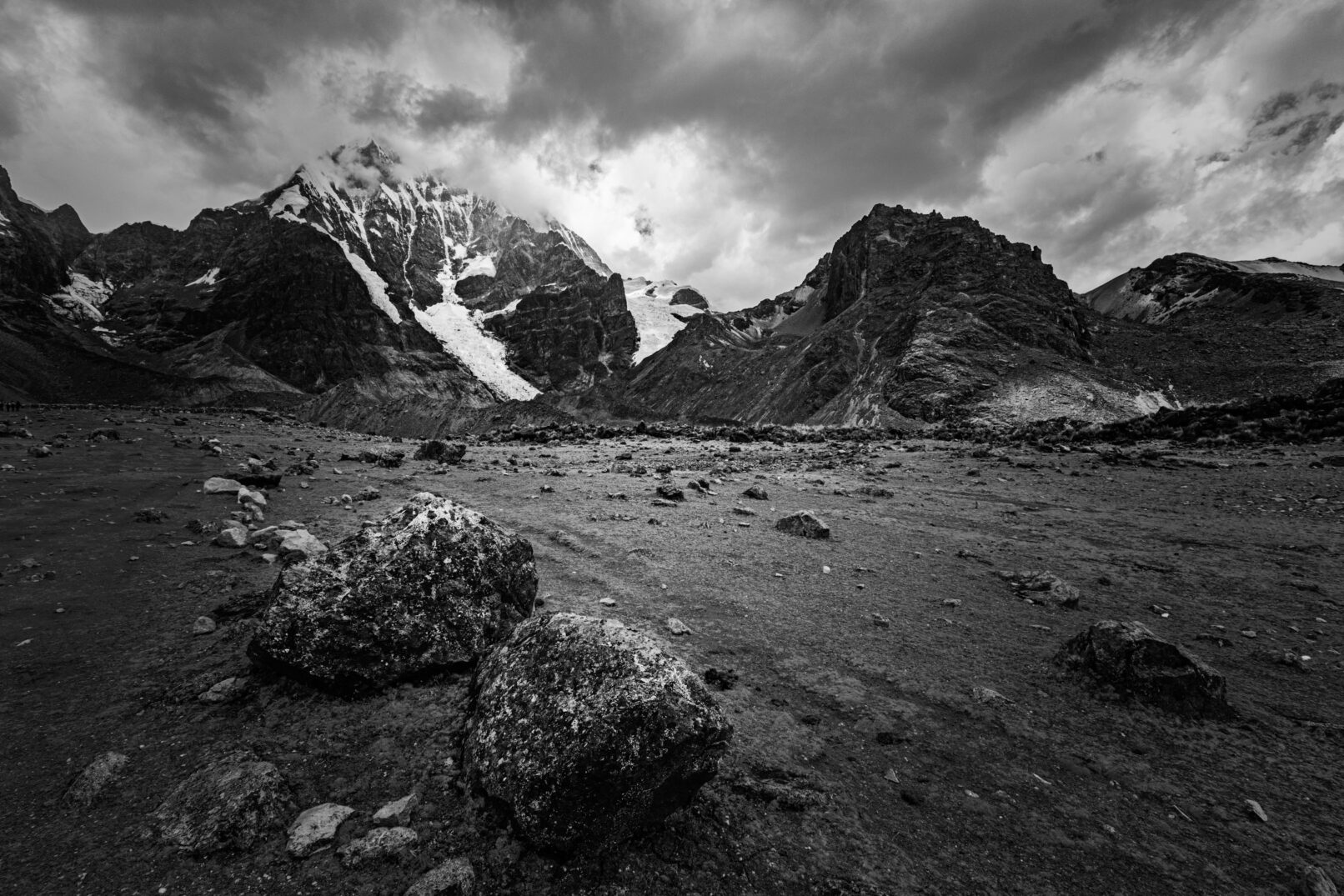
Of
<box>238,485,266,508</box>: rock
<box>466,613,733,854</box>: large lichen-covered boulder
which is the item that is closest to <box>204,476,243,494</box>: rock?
<box>238,485,266,508</box>: rock

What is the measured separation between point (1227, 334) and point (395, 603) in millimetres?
96949

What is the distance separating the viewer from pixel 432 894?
2637 mm

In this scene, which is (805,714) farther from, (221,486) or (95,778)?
(221,486)

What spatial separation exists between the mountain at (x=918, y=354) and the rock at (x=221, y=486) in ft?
162

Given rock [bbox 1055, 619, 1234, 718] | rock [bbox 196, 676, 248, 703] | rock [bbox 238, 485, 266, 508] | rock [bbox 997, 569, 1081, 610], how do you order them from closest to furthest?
rock [bbox 196, 676, 248, 703] → rock [bbox 1055, 619, 1234, 718] → rock [bbox 997, 569, 1081, 610] → rock [bbox 238, 485, 266, 508]

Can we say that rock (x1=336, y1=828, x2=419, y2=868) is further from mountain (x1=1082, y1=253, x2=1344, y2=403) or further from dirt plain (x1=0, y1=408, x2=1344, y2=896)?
mountain (x1=1082, y1=253, x2=1344, y2=403)

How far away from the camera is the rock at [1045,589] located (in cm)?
683

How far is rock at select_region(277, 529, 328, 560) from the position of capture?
715cm

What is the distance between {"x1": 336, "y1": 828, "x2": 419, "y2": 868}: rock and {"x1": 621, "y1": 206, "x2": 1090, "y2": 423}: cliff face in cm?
5148

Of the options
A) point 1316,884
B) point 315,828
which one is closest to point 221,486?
point 315,828

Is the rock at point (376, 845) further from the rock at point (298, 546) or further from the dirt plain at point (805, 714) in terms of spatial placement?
the rock at point (298, 546)

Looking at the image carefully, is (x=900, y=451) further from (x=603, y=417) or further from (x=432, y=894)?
(x=603, y=417)

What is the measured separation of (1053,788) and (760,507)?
855 centimetres

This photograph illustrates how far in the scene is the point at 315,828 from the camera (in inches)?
118
